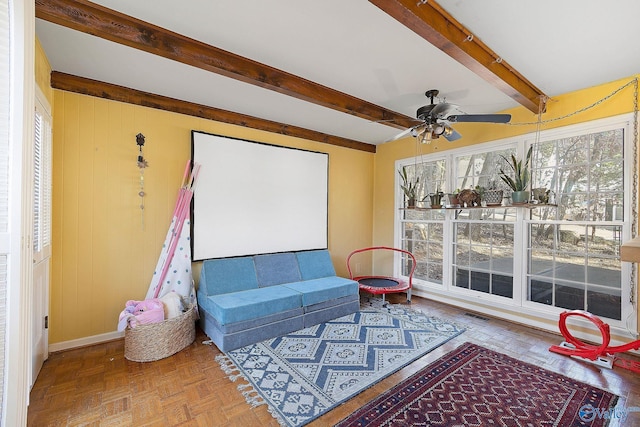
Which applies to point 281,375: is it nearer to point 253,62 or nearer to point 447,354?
point 447,354

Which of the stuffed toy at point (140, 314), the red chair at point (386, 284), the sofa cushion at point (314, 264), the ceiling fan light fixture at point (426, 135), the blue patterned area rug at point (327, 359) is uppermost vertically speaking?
the ceiling fan light fixture at point (426, 135)

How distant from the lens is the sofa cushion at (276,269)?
12.2 feet

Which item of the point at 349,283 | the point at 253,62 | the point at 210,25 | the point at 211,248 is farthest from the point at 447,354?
the point at 210,25

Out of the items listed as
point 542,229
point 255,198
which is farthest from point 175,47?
point 542,229

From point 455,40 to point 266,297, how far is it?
9.35ft

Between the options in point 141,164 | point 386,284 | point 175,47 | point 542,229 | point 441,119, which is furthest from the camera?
point 386,284

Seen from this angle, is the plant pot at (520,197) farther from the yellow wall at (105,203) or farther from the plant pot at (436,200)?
the yellow wall at (105,203)

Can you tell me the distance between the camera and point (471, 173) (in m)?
4.07

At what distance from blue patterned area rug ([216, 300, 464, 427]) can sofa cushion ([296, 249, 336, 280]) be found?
30.7 inches

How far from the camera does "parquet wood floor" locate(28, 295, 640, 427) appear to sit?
1.91 metres

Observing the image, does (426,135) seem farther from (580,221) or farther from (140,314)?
(140,314)

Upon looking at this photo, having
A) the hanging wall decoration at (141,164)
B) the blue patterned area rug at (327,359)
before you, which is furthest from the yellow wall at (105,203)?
the blue patterned area rug at (327,359)

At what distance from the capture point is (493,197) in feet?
11.5
